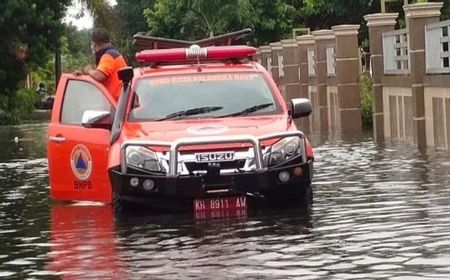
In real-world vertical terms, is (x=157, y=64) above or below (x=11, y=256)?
above

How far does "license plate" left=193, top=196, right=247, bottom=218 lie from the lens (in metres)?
11.4

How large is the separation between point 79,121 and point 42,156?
35.0 ft

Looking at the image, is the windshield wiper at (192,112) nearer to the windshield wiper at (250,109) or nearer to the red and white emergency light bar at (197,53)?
the windshield wiper at (250,109)

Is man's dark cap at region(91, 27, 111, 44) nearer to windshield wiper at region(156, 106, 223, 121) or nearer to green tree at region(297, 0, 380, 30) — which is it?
windshield wiper at region(156, 106, 223, 121)

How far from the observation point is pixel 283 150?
1123cm

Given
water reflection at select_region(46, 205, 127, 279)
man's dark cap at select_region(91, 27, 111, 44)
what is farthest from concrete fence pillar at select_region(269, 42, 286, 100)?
water reflection at select_region(46, 205, 127, 279)

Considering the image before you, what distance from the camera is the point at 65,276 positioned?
8.74 metres

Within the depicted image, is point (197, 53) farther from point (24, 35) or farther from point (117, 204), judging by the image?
point (24, 35)

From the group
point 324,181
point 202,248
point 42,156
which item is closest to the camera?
point 202,248

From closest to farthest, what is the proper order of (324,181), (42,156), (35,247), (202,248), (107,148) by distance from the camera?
1. (202,248)
2. (35,247)
3. (107,148)
4. (324,181)
5. (42,156)

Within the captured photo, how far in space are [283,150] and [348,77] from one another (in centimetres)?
1737

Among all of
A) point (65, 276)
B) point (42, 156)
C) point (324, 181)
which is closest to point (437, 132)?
point (324, 181)

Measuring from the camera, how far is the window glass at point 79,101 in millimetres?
13164

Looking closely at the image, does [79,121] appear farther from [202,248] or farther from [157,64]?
[202,248]
